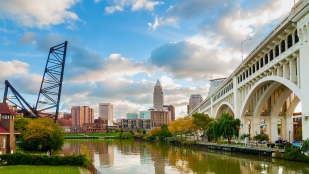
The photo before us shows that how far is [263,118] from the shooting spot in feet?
211

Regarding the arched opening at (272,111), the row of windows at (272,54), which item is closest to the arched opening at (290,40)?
the row of windows at (272,54)

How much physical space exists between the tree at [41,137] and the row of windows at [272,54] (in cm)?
3532

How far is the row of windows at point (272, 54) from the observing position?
4091cm

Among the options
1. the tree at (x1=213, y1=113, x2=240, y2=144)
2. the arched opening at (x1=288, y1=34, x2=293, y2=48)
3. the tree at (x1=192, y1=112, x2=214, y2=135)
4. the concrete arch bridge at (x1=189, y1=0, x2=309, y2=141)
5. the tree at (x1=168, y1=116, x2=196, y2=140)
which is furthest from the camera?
the tree at (x1=168, y1=116, x2=196, y2=140)

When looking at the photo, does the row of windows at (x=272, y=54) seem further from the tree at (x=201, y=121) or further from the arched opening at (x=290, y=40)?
the tree at (x=201, y=121)

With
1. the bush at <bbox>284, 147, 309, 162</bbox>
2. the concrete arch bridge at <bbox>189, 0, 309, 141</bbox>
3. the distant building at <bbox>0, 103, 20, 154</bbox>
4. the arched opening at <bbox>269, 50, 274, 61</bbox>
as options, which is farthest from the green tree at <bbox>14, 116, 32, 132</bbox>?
the bush at <bbox>284, 147, 309, 162</bbox>

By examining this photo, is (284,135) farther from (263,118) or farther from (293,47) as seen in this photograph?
(293,47)

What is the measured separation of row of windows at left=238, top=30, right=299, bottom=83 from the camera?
40906 millimetres

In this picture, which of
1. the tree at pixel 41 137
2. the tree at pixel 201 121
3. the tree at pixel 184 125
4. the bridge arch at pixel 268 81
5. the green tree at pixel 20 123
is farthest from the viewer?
the tree at pixel 184 125

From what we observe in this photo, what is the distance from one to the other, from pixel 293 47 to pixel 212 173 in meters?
18.8

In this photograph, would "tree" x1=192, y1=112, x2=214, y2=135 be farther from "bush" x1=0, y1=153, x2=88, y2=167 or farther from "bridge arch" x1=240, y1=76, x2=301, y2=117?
"bush" x1=0, y1=153, x2=88, y2=167

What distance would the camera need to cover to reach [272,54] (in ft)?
155

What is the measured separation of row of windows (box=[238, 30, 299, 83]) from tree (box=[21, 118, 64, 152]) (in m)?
35.3

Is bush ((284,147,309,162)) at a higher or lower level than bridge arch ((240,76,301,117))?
lower
